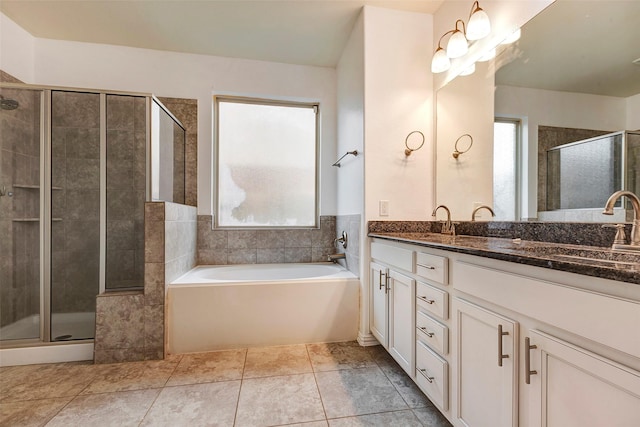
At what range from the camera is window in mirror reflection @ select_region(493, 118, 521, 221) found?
152 centimetres

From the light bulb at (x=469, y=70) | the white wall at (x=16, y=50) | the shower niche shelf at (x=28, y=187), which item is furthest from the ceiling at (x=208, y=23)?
the shower niche shelf at (x=28, y=187)

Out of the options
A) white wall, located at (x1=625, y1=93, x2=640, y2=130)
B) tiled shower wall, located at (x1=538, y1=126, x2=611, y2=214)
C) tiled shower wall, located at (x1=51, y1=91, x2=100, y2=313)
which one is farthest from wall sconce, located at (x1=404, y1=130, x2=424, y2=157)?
tiled shower wall, located at (x1=51, y1=91, x2=100, y2=313)

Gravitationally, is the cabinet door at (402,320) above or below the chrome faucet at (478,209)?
below

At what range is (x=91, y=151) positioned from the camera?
2.12m

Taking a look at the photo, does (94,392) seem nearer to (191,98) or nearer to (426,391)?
(426,391)

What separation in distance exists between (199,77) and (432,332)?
289cm

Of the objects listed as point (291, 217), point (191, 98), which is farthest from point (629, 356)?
point (191, 98)

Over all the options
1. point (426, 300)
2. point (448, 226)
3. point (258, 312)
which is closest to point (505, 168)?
point (448, 226)

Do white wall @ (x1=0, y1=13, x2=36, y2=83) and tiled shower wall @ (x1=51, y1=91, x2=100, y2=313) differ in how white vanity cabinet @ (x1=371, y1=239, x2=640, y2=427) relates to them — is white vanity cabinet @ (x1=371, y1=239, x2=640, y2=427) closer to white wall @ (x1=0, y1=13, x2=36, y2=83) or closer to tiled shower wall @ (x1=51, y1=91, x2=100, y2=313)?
tiled shower wall @ (x1=51, y1=91, x2=100, y2=313)

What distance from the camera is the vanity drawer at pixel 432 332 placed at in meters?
1.16

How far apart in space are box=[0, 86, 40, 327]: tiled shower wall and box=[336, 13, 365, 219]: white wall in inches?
90.3

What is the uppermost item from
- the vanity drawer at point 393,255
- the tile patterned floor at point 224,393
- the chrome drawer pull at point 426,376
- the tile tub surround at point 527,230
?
the tile tub surround at point 527,230

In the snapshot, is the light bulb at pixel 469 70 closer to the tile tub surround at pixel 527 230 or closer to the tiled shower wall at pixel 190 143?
the tile tub surround at pixel 527 230

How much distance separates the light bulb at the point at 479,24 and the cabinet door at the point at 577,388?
5.39 feet
